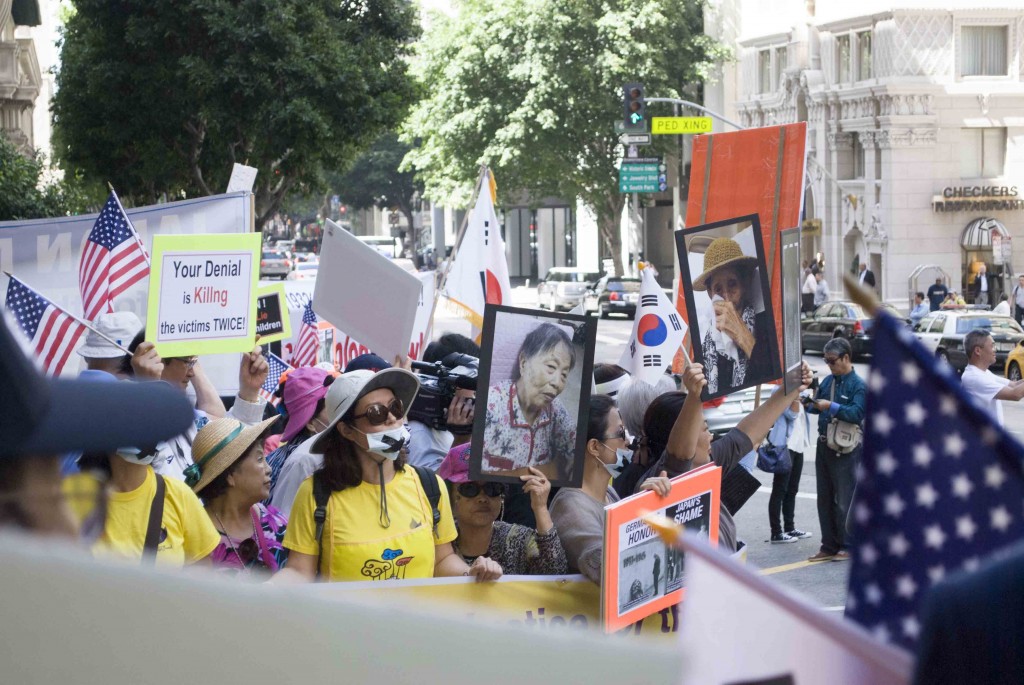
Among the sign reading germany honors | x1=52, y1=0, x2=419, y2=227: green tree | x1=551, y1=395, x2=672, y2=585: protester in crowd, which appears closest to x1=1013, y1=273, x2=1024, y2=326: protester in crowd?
x1=52, y1=0, x2=419, y2=227: green tree

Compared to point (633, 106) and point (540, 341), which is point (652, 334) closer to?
point (540, 341)

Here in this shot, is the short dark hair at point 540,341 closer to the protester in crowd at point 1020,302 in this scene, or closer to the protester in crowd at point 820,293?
the protester in crowd at point 1020,302

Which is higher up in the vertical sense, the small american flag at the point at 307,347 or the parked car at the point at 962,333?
the small american flag at the point at 307,347

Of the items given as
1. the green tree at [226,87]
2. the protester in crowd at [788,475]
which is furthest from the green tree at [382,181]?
the protester in crowd at [788,475]

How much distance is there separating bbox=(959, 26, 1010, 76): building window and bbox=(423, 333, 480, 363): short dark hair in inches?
1435

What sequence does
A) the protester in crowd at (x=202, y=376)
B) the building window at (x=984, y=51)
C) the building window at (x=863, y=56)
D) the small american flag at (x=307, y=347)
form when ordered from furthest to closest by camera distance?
the building window at (x=863, y=56) < the building window at (x=984, y=51) < the small american flag at (x=307, y=347) < the protester in crowd at (x=202, y=376)

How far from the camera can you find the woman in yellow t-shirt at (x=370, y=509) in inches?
177

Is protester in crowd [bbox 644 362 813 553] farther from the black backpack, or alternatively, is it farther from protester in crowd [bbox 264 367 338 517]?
protester in crowd [bbox 264 367 338 517]

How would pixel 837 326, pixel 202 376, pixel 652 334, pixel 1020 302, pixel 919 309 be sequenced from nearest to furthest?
pixel 652 334
pixel 202 376
pixel 837 326
pixel 1020 302
pixel 919 309

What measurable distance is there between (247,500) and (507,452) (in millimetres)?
920

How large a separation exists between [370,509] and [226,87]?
19.7 metres

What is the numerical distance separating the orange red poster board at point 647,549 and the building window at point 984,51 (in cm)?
3847

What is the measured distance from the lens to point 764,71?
4950cm

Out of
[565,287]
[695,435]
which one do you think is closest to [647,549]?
[695,435]
